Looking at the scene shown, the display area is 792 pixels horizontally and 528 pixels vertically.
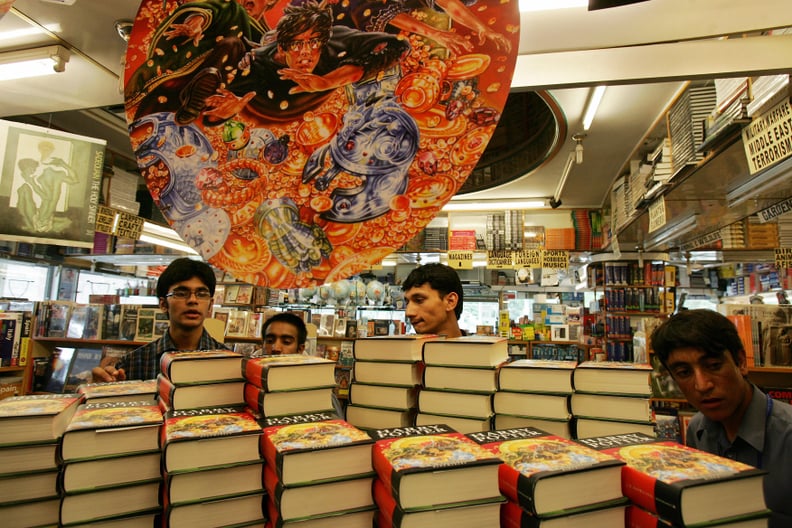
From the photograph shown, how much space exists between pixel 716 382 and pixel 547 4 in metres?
1.49

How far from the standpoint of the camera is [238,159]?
38.0 inches

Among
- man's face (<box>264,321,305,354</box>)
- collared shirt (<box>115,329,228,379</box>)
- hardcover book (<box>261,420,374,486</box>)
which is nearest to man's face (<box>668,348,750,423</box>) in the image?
hardcover book (<box>261,420,374,486</box>)

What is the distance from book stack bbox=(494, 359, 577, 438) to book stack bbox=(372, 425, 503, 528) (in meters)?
0.38

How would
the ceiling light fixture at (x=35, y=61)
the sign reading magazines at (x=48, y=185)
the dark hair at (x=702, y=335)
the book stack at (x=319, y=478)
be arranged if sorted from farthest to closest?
the ceiling light fixture at (x=35, y=61)
the sign reading magazines at (x=48, y=185)
the dark hair at (x=702, y=335)
the book stack at (x=319, y=478)

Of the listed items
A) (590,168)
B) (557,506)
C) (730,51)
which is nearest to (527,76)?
(730,51)

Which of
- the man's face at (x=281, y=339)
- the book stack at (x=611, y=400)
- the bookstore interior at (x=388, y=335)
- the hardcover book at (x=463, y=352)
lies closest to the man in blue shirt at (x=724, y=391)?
the bookstore interior at (x=388, y=335)

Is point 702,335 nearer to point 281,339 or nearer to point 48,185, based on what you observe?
point 281,339

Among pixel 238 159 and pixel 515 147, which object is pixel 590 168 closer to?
pixel 515 147

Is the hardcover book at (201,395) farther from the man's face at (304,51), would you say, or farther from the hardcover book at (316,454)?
the man's face at (304,51)

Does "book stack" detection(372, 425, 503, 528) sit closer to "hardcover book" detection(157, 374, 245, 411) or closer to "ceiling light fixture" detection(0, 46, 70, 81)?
"hardcover book" detection(157, 374, 245, 411)

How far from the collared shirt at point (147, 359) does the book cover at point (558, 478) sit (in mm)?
1719

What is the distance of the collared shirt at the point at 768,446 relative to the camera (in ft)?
3.67

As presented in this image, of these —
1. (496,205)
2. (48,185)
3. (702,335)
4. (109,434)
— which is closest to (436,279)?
(702,335)

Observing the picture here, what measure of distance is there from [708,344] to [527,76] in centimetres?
116
